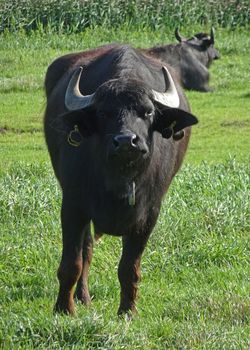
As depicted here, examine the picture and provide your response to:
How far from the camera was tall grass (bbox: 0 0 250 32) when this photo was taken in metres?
23.6

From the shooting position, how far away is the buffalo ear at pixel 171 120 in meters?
7.23

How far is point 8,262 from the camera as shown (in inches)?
336

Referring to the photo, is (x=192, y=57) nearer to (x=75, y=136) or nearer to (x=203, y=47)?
(x=203, y=47)

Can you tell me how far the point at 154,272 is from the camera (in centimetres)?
855

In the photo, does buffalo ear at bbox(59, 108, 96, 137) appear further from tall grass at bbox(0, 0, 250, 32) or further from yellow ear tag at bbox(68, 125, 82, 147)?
tall grass at bbox(0, 0, 250, 32)

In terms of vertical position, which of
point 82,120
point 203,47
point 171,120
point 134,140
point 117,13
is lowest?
point 117,13

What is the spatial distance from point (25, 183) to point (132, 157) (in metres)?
3.96

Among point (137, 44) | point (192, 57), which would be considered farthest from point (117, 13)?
point (192, 57)

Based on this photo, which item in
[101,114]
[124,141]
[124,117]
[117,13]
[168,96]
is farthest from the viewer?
[117,13]

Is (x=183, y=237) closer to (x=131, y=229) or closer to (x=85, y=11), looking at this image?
(x=131, y=229)

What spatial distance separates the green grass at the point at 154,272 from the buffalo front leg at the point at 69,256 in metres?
0.13

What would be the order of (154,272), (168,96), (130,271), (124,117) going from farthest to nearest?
(154,272) → (130,271) → (168,96) → (124,117)

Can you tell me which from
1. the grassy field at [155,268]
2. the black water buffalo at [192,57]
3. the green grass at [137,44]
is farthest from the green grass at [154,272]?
the black water buffalo at [192,57]

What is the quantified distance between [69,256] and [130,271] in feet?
1.43
